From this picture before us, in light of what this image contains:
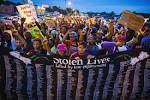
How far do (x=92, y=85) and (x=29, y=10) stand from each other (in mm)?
966

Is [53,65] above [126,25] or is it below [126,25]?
below

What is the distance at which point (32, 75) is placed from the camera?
238 inches

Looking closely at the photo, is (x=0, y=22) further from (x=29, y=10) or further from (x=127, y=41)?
(x=127, y=41)

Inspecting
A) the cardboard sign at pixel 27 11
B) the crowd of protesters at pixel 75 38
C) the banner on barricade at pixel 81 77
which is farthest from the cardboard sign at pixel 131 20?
the cardboard sign at pixel 27 11

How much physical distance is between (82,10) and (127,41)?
1.74 feet

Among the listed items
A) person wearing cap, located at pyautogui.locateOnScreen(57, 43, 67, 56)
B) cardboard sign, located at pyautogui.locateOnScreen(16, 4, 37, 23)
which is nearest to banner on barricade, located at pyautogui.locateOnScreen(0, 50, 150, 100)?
person wearing cap, located at pyautogui.locateOnScreen(57, 43, 67, 56)

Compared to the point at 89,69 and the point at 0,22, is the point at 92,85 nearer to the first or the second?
the point at 89,69

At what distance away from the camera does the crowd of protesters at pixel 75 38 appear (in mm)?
5961

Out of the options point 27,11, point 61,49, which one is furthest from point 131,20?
point 27,11

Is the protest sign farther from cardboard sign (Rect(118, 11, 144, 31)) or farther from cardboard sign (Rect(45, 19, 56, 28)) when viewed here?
cardboard sign (Rect(118, 11, 144, 31))

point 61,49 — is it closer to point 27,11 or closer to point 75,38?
point 75,38

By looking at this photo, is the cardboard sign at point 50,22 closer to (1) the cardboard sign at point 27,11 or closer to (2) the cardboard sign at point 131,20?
(1) the cardboard sign at point 27,11

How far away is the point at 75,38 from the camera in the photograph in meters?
5.97

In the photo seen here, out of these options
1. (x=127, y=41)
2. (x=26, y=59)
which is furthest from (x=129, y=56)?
(x=26, y=59)
